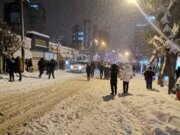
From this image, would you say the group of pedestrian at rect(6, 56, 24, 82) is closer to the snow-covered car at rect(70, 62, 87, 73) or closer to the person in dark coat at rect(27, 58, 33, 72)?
the person in dark coat at rect(27, 58, 33, 72)

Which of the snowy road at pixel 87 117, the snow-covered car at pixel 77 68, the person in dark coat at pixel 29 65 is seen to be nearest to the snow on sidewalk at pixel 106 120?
the snowy road at pixel 87 117

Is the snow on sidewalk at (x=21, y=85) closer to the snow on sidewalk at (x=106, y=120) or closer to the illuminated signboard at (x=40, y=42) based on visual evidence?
the snow on sidewalk at (x=106, y=120)

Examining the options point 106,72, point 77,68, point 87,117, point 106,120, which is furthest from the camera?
point 77,68

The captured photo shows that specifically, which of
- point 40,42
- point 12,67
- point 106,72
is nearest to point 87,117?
point 12,67

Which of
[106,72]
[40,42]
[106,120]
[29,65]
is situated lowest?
[106,120]

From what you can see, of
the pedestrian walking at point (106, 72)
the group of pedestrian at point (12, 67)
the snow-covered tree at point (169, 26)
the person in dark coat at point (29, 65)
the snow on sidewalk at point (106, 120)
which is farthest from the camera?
the person in dark coat at point (29, 65)

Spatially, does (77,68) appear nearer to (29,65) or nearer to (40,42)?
(40,42)

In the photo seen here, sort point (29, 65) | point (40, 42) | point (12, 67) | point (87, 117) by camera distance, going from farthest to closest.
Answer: point (40, 42) → point (29, 65) → point (12, 67) → point (87, 117)

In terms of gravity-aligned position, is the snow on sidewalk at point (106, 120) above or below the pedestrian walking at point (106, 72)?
below

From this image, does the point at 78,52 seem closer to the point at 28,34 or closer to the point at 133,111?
the point at 28,34

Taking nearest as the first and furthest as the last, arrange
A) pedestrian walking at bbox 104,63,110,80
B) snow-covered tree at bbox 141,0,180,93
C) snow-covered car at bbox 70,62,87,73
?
snow-covered tree at bbox 141,0,180,93, pedestrian walking at bbox 104,63,110,80, snow-covered car at bbox 70,62,87,73

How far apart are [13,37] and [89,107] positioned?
67.7 feet

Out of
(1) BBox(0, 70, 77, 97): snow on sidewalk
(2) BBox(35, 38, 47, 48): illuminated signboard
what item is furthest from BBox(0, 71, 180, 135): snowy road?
(2) BBox(35, 38, 47, 48): illuminated signboard

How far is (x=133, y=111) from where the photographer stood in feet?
36.9
